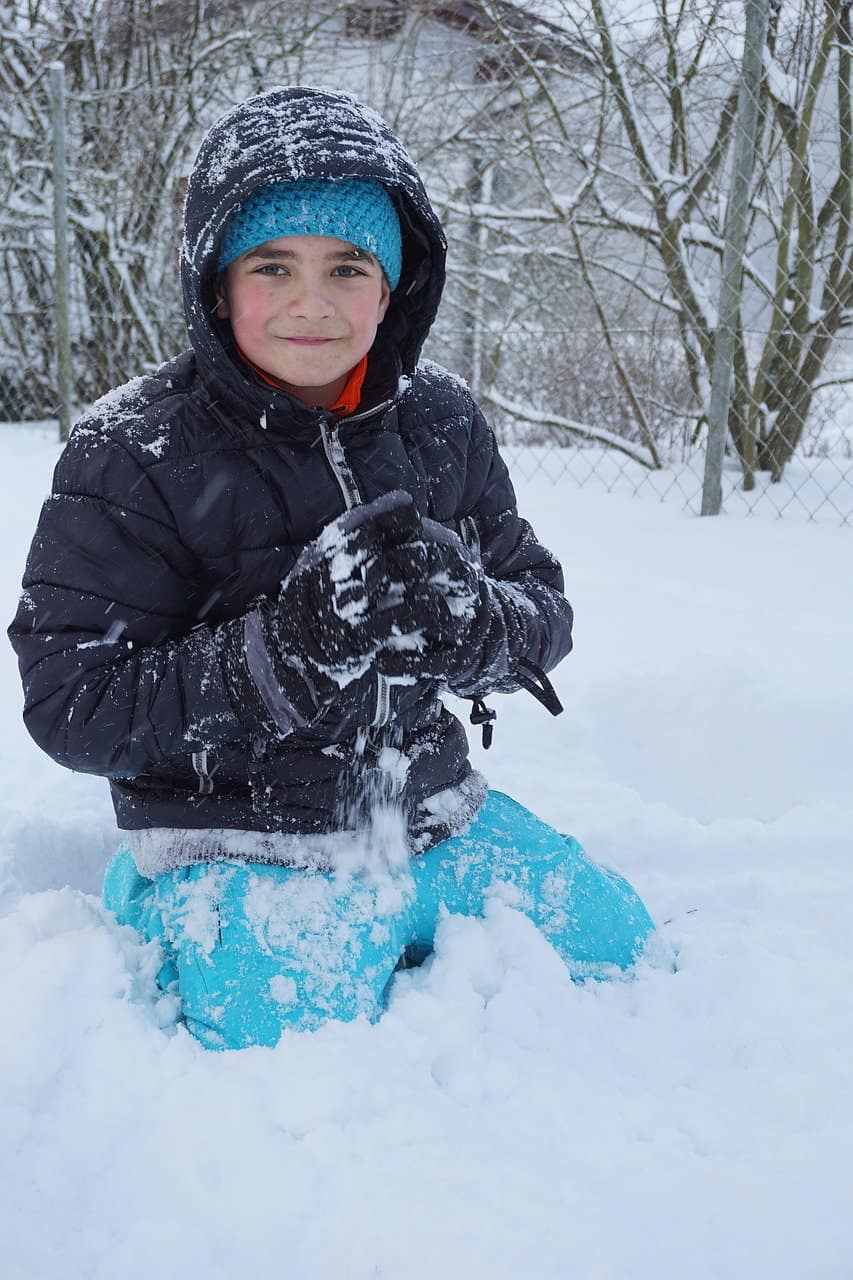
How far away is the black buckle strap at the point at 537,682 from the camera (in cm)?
166

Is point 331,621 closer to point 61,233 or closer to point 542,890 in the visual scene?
point 542,890

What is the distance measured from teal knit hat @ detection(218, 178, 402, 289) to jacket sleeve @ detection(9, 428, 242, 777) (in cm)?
33

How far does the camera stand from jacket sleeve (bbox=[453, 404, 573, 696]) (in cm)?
157

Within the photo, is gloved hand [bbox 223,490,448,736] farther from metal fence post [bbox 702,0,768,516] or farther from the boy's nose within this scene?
metal fence post [bbox 702,0,768,516]

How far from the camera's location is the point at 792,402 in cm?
452

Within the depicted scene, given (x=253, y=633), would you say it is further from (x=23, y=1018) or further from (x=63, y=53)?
(x=63, y=53)

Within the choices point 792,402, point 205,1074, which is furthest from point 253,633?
point 792,402

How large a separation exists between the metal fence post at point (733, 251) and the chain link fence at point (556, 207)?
41mm

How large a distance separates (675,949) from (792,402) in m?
3.33

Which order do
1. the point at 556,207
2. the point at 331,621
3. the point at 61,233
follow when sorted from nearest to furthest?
1. the point at 331,621
2. the point at 556,207
3. the point at 61,233

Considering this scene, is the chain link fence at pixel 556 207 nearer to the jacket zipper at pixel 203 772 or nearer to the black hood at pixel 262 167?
the black hood at pixel 262 167

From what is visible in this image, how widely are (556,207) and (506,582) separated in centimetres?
393

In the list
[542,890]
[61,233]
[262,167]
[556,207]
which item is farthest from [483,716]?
[61,233]

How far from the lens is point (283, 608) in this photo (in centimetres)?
135
